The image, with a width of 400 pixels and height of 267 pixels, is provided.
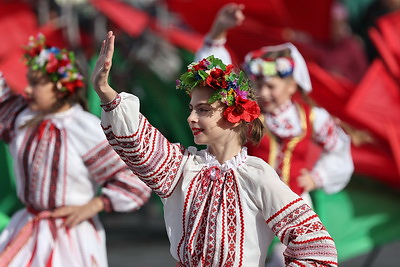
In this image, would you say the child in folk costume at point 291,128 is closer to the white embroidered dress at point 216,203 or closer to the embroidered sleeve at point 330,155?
the embroidered sleeve at point 330,155

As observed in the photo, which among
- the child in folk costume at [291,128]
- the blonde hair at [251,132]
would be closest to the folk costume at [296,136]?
the child in folk costume at [291,128]

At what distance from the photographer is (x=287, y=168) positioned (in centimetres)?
468

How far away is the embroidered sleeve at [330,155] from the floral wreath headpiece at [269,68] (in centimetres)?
29

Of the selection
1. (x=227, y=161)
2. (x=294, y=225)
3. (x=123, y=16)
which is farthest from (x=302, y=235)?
(x=123, y=16)

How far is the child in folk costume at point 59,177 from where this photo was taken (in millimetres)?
4031

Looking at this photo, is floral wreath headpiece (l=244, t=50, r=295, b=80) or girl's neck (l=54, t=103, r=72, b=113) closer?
girl's neck (l=54, t=103, r=72, b=113)

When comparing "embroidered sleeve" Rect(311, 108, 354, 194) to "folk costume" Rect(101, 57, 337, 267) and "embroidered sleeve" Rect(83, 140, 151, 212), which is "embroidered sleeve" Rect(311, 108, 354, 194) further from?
"folk costume" Rect(101, 57, 337, 267)

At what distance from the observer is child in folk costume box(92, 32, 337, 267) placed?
296 centimetres

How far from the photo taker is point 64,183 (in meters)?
4.04

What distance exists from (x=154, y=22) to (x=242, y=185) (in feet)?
16.6

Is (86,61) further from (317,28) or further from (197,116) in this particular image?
(197,116)

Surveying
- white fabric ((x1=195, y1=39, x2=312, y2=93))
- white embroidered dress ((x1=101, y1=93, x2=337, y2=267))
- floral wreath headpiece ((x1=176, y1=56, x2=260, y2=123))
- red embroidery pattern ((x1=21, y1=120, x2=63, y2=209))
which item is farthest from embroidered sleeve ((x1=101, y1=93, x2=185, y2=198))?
white fabric ((x1=195, y1=39, x2=312, y2=93))

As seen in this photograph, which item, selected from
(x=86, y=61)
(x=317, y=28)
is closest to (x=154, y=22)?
(x=86, y=61)

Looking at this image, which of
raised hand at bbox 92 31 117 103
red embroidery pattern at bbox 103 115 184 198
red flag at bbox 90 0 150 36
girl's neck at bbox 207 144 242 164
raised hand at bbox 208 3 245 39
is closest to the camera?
raised hand at bbox 92 31 117 103
